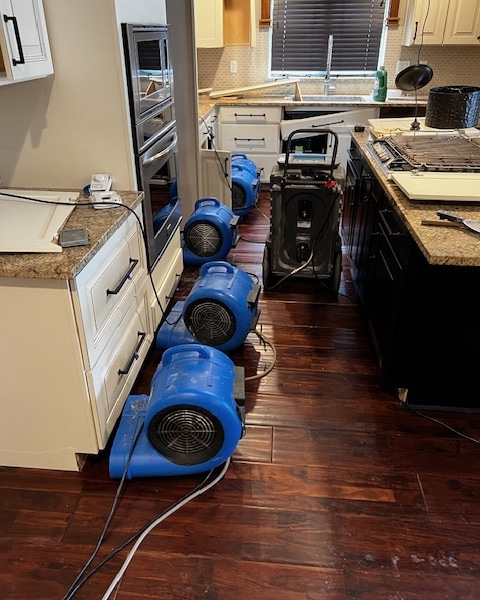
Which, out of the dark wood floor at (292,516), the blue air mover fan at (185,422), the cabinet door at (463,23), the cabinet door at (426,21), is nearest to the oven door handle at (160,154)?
the blue air mover fan at (185,422)

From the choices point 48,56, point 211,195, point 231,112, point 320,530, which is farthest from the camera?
point 231,112

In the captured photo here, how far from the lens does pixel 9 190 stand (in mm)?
2004

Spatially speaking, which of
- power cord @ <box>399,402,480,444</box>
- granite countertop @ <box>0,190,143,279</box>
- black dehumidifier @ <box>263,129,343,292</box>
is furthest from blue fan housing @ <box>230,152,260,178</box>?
power cord @ <box>399,402,480,444</box>

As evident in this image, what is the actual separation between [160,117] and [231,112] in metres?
2.27

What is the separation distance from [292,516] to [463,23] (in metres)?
4.37

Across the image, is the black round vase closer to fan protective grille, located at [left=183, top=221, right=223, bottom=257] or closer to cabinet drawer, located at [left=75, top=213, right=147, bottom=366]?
fan protective grille, located at [left=183, top=221, right=223, bottom=257]

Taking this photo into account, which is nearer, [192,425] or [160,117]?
[192,425]

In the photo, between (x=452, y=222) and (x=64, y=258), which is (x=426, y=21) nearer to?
(x=452, y=222)

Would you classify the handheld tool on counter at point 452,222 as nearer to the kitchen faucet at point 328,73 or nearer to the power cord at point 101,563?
the power cord at point 101,563

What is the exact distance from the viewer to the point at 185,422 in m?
1.63

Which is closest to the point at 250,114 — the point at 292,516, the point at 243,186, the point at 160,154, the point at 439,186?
the point at 243,186

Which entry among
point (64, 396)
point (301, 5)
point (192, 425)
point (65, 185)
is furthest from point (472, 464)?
point (301, 5)

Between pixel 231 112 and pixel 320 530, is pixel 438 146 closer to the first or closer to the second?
pixel 320 530

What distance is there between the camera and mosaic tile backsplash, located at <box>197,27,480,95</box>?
15.0 feet
